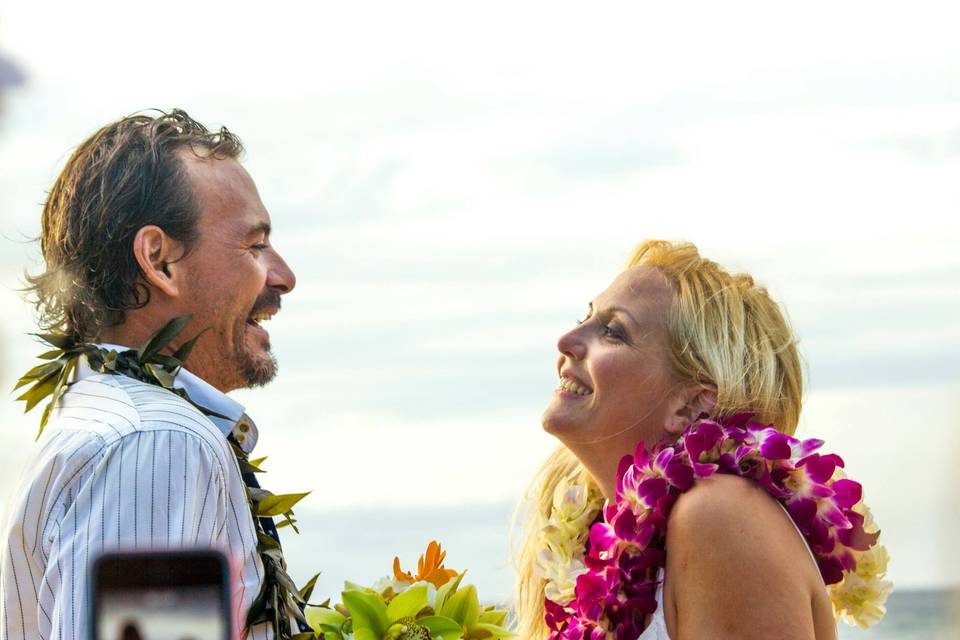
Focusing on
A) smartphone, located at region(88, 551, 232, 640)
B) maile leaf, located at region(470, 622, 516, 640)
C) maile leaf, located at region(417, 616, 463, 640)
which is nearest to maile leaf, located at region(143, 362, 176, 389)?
maile leaf, located at region(417, 616, 463, 640)

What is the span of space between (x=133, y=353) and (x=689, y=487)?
1.58 meters

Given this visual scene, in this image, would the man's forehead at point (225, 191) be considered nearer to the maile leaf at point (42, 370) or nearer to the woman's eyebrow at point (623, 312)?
the maile leaf at point (42, 370)

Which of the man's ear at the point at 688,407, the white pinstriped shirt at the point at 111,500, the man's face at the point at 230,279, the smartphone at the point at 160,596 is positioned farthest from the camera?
the man's ear at the point at 688,407

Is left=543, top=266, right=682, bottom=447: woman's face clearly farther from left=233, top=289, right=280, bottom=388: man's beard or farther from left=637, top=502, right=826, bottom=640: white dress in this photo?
left=233, top=289, right=280, bottom=388: man's beard

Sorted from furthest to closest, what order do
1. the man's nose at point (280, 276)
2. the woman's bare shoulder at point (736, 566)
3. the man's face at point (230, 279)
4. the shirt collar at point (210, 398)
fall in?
the man's nose at point (280, 276) → the man's face at point (230, 279) → the shirt collar at point (210, 398) → the woman's bare shoulder at point (736, 566)

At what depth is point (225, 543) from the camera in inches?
110

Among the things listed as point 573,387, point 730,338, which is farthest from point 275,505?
point 730,338

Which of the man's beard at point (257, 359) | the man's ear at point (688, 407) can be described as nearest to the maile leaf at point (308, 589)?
the man's beard at point (257, 359)

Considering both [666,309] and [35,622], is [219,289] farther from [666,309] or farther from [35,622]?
[666,309]

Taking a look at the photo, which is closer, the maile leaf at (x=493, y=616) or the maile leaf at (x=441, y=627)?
the maile leaf at (x=441, y=627)

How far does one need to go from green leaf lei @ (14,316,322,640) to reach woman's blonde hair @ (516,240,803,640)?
1.38 m

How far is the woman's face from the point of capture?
12.6 feet

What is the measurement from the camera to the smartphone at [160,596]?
2.24 ft

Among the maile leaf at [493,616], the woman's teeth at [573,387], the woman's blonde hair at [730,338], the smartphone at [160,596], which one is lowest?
the maile leaf at [493,616]
